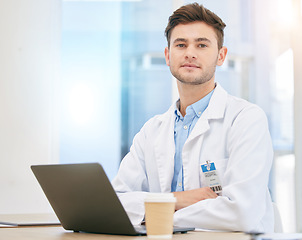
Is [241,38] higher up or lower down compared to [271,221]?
higher up

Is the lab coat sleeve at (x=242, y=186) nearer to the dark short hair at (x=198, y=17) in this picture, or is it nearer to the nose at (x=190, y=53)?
the nose at (x=190, y=53)

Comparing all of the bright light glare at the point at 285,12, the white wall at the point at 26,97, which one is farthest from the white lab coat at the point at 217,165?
the bright light glare at the point at 285,12

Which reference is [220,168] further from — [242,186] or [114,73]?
[114,73]

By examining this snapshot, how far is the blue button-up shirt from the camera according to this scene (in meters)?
2.06

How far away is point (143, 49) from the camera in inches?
163

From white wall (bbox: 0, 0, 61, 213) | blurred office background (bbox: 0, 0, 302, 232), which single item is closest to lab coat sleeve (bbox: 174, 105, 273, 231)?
blurred office background (bbox: 0, 0, 302, 232)

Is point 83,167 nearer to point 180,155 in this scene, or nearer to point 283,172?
point 180,155

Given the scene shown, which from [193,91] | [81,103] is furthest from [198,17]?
[81,103]

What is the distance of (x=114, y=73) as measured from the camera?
4.12 metres

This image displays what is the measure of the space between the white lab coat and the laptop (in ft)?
0.80

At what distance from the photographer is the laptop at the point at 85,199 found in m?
1.28

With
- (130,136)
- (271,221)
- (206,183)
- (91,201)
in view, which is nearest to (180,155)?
(206,183)

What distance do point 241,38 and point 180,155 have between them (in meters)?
2.27

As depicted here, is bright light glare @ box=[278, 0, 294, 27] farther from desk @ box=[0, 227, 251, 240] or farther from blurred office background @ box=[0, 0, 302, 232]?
desk @ box=[0, 227, 251, 240]
